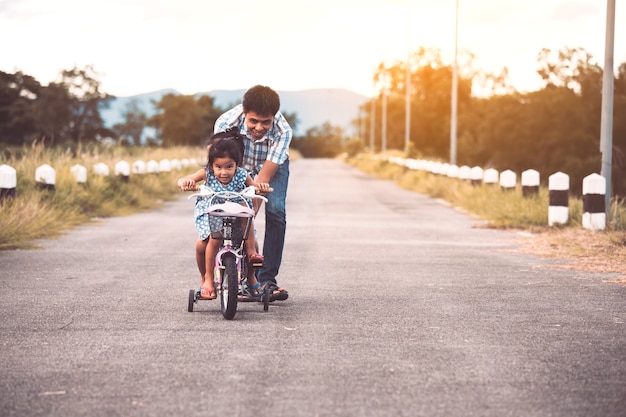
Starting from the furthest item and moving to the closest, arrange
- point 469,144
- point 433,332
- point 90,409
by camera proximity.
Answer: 1. point 469,144
2. point 433,332
3. point 90,409

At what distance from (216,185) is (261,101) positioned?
0.71 metres

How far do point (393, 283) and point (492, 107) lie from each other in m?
67.6

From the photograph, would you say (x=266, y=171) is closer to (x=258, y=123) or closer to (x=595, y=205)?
(x=258, y=123)

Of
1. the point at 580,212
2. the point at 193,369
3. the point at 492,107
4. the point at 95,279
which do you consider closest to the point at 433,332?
the point at 193,369

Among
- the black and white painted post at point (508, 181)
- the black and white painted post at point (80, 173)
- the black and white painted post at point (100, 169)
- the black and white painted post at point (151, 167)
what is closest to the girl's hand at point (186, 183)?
the black and white painted post at point (80, 173)

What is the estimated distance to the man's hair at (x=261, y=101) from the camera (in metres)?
7.70

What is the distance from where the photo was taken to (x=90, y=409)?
15.1ft

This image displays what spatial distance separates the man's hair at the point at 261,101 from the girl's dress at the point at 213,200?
0.49 metres

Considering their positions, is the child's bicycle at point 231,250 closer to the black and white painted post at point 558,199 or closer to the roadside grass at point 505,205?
the roadside grass at point 505,205

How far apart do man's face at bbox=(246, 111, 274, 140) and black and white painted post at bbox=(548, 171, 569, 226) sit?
8428 millimetres

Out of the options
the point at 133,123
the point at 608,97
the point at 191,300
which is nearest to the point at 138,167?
the point at 608,97

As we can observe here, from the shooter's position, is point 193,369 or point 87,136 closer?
point 193,369

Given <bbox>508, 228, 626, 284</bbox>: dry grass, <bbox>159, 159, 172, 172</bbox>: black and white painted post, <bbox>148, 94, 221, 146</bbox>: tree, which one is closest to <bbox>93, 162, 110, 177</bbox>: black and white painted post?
<bbox>159, 159, 172, 172</bbox>: black and white painted post

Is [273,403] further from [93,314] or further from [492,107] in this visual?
[492,107]
